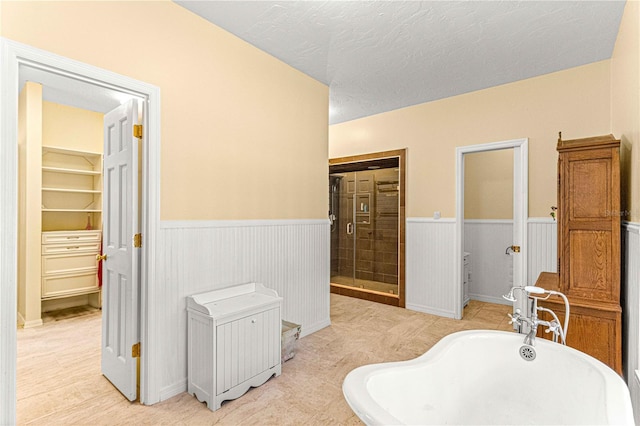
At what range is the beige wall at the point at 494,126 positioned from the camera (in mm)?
3246

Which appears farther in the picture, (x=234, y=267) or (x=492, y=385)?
(x=234, y=267)

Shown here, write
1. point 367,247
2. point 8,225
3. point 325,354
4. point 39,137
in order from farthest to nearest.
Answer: point 367,247, point 39,137, point 325,354, point 8,225

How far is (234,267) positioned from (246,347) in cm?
67

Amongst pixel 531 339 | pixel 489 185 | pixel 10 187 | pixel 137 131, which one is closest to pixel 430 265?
pixel 489 185

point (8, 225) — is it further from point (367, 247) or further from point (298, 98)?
point (367, 247)

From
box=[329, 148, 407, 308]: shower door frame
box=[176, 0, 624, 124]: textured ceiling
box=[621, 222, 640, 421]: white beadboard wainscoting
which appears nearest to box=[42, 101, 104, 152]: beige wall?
box=[176, 0, 624, 124]: textured ceiling

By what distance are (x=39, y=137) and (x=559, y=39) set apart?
17.2 ft

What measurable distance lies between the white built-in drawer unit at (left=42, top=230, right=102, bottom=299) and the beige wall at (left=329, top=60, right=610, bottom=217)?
12.8ft

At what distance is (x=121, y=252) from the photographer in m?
2.36

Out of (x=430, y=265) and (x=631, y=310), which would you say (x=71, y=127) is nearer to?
(x=430, y=265)

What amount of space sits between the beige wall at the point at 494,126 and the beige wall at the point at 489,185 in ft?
2.54

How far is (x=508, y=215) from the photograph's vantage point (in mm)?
4625

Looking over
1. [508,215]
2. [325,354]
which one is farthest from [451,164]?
[325,354]

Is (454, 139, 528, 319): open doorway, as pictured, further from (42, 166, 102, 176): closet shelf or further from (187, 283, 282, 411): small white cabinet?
(42, 166, 102, 176): closet shelf
